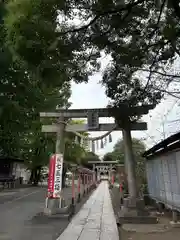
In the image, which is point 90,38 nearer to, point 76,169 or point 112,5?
point 112,5

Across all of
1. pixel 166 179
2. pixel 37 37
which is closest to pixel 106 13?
pixel 37 37

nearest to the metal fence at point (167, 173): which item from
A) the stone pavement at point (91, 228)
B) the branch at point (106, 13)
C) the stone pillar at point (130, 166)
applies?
the stone pillar at point (130, 166)

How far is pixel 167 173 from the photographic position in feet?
39.6

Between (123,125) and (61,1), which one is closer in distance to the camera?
(61,1)

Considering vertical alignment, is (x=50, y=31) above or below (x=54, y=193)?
above

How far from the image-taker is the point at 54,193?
12164mm

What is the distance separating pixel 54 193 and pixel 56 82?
5368mm

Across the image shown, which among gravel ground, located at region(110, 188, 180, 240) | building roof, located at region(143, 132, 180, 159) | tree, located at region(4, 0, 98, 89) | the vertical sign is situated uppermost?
tree, located at region(4, 0, 98, 89)

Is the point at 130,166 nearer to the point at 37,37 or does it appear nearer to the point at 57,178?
the point at 57,178

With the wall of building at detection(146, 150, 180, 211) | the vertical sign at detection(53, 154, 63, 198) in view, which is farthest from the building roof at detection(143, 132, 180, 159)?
the vertical sign at detection(53, 154, 63, 198)

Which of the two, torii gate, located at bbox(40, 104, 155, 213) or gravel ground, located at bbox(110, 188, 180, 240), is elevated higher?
torii gate, located at bbox(40, 104, 155, 213)

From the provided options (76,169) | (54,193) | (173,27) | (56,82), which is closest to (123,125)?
(56,82)

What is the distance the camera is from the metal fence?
10.4 m

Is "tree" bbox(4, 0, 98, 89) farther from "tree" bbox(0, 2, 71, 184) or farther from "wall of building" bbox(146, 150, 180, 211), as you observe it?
"wall of building" bbox(146, 150, 180, 211)
